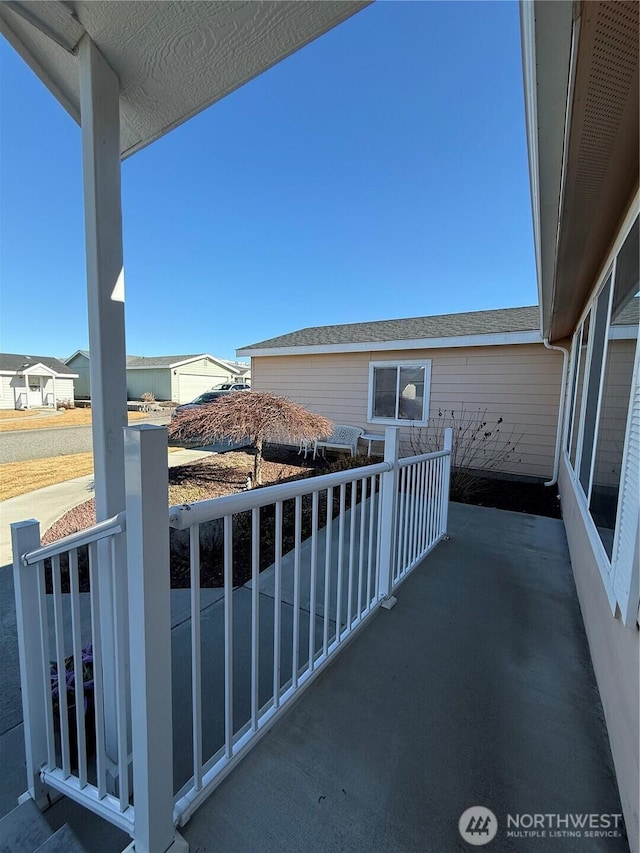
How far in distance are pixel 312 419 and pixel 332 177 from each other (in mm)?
5464

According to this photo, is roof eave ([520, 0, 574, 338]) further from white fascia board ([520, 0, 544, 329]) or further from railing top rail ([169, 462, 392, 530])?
railing top rail ([169, 462, 392, 530])

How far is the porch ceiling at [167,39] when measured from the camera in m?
1.10

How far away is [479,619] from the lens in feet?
7.81

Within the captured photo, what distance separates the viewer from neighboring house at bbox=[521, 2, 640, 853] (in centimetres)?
108

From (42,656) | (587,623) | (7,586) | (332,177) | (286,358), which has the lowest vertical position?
(7,586)

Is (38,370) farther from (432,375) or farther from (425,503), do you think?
(425,503)

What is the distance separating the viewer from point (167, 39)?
1199mm

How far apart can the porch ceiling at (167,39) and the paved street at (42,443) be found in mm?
9497

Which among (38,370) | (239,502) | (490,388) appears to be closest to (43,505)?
(239,502)

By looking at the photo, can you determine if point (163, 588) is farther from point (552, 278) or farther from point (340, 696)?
point (552, 278)

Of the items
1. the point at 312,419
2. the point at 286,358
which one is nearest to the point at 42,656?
the point at 312,419

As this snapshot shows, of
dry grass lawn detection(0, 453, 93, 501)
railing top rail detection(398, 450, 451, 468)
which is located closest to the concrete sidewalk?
dry grass lawn detection(0, 453, 93, 501)

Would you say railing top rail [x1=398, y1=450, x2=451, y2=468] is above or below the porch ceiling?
below

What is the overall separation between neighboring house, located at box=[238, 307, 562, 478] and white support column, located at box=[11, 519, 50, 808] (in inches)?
270
